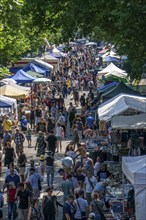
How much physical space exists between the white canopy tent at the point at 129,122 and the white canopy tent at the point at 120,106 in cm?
65

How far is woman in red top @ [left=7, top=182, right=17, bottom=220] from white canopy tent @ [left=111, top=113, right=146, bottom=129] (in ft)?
15.2

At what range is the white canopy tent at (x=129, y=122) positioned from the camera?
21.5 meters

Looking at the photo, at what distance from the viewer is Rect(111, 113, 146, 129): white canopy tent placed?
21469 millimetres

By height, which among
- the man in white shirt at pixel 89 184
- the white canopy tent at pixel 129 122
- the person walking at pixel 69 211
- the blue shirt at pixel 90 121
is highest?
the white canopy tent at pixel 129 122

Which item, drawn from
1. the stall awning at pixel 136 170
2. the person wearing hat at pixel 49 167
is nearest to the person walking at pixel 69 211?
the stall awning at pixel 136 170

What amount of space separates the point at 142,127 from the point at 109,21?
3.90 m

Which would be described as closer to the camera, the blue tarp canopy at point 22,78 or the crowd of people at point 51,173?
the crowd of people at point 51,173

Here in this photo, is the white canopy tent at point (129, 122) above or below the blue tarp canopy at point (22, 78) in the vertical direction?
above

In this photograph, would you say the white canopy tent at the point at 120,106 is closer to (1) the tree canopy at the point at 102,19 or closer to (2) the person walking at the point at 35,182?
(1) the tree canopy at the point at 102,19

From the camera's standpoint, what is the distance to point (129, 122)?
2195 cm

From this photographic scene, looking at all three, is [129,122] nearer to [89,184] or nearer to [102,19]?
[102,19]

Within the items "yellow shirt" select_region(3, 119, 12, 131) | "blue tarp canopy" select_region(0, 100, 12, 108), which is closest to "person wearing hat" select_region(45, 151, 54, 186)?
"yellow shirt" select_region(3, 119, 12, 131)

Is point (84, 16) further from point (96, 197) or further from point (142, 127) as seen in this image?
point (96, 197)

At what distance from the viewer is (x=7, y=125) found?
101 feet
